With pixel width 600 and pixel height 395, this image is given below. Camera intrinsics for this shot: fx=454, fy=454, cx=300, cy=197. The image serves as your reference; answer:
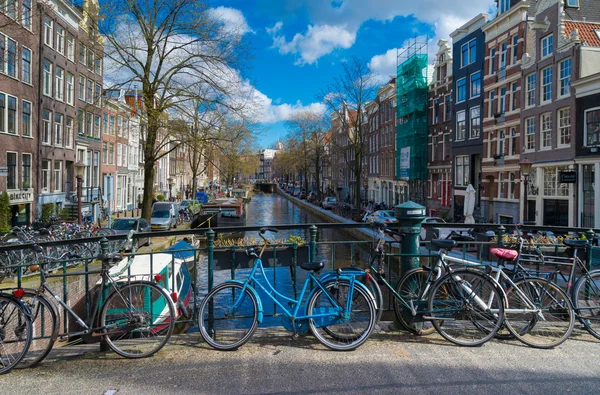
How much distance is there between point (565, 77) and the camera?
2217 cm

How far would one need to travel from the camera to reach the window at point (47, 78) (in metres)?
25.1

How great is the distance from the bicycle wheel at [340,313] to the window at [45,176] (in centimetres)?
2603

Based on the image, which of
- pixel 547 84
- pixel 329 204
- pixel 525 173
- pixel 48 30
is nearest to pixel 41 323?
pixel 525 173

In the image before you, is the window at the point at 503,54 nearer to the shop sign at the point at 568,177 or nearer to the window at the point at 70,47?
the shop sign at the point at 568,177

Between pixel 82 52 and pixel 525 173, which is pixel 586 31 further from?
pixel 82 52

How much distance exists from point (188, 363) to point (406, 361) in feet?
6.46

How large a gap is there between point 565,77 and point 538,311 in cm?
2173

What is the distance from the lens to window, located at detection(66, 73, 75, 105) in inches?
1110

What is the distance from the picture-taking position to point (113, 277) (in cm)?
448

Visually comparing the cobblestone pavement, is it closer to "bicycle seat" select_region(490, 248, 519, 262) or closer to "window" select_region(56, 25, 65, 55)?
"bicycle seat" select_region(490, 248, 519, 262)

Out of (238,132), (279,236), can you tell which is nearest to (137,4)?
(238,132)

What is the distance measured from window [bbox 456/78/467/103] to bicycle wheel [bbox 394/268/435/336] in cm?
3096

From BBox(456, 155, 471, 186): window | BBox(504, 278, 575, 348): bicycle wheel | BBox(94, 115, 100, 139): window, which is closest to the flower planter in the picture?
BBox(504, 278, 575, 348): bicycle wheel

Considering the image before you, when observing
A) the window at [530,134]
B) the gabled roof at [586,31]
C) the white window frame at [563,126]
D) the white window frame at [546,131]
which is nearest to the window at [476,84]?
the window at [530,134]
